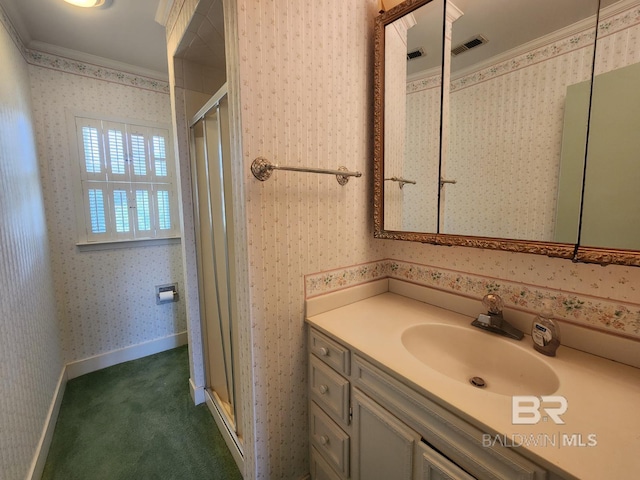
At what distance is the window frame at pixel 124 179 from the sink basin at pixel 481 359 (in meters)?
1.97

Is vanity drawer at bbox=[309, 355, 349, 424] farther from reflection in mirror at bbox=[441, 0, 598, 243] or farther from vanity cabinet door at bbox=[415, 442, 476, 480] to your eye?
reflection in mirror at bbox=[441, 0, 598, 243]

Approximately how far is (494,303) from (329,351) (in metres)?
0.63

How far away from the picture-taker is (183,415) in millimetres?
1715

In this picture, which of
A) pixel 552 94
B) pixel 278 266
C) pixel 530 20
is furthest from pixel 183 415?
pixel 530 20

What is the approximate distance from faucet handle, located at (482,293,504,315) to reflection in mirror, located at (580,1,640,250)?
0.31 m

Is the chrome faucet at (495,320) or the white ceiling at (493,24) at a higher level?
the white ceiling at (493,24)

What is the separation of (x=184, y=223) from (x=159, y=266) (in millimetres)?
969

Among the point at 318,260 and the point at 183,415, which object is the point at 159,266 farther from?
the point at 318,260

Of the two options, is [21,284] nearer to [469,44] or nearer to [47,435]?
[47,435]

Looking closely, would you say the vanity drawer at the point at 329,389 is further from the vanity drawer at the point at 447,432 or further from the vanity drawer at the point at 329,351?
the vanity drawer at the point at 447,432

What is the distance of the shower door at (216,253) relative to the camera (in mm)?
1285

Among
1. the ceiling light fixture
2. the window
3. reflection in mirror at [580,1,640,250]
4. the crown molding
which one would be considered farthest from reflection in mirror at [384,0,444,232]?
the window

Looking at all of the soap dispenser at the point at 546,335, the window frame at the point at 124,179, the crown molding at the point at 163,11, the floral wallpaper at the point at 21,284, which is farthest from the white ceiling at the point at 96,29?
the soap dispenser at the point at 546,335

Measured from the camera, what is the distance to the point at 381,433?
2.74ft
